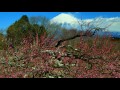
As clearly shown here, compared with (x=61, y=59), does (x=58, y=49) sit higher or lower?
higher

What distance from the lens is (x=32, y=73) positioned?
266 inches

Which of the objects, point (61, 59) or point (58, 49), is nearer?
point (61, 59)

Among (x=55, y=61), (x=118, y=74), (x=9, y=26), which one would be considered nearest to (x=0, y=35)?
(x=9, y=26)

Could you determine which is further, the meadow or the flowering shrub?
the meadow

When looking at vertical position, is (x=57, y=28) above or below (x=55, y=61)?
above

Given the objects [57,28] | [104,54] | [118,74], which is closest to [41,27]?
[57,28]

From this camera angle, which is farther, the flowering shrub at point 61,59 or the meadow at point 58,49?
the meadow at point 58,49

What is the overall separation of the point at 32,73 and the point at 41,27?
3.96ft
